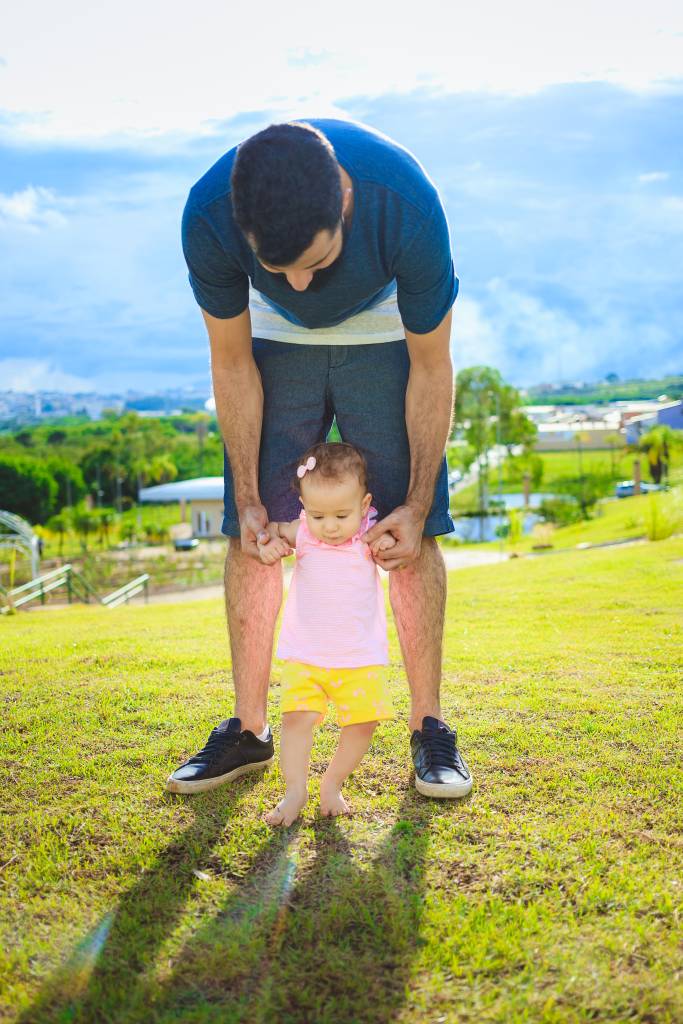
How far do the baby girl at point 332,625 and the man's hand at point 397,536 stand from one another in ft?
0.06

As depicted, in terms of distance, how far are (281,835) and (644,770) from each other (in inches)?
41.1

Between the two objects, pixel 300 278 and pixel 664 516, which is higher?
pixel 300 278

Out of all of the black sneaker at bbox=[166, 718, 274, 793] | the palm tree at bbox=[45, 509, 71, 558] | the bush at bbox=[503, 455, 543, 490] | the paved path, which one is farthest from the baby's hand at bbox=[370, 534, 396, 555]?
the bush at bbox=[503, 455, 543, 490]

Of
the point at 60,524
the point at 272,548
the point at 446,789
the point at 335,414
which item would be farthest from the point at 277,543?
the point at 60,524

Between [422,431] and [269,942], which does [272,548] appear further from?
[269,942]

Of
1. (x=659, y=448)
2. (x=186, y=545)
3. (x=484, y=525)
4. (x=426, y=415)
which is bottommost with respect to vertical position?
(x=484, y=525)

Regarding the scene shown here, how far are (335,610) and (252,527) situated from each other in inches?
13.7

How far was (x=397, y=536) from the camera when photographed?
2.62 meters

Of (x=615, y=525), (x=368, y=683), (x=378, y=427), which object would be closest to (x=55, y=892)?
(x=368, y=683)

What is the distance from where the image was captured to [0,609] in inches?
602

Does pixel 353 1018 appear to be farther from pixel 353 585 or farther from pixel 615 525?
pixel 615 525

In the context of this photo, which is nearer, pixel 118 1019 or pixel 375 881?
pixel 118 1019

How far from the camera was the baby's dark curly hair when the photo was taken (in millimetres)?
2570

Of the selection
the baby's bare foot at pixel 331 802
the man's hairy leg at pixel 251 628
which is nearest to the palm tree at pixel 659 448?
the man's hairy leg at pixel 251 628
